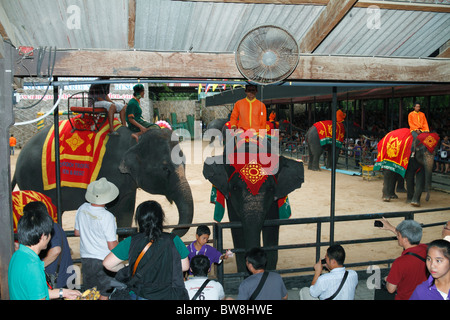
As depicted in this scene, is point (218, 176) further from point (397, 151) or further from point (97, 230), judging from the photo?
point (397, 151)

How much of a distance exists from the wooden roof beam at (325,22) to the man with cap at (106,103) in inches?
137

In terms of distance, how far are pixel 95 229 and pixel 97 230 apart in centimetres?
2

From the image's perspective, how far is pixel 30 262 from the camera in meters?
2.65

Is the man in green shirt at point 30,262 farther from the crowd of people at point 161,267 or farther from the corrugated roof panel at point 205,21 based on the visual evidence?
the corrugated roof panel at point 205,21

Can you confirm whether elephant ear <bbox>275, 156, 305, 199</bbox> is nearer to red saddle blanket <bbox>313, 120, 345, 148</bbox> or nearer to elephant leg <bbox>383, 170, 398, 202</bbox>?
elephant leg <bbox>383, 170, 398, 202</bbox>

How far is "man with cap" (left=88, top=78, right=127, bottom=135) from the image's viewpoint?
670 centimetres

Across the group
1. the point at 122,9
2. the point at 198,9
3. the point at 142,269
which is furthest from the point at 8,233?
the point at 198,9

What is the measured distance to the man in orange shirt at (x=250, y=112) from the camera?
5.68 meters

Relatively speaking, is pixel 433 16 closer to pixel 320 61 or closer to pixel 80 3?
pixel 320 61

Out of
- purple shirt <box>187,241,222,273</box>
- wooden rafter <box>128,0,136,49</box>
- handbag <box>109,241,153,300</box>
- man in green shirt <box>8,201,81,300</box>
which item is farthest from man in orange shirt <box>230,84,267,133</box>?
man in green shirt <box>8,201,81,300</box>

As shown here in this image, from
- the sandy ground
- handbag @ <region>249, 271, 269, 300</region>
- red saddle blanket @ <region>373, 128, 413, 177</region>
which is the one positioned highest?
red saddle blanket @ <region>373, 128, 413, 177</region>

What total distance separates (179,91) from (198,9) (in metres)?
32.6

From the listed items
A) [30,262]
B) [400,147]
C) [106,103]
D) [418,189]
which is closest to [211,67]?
[30,262]

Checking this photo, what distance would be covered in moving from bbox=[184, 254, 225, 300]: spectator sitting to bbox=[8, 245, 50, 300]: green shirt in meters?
0.98
